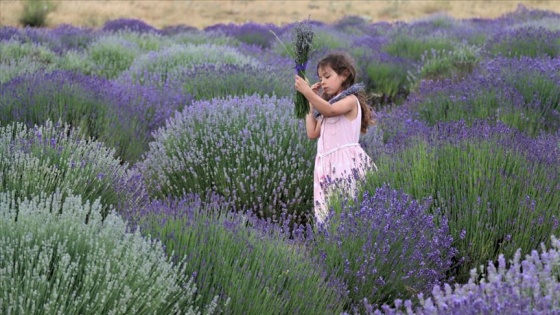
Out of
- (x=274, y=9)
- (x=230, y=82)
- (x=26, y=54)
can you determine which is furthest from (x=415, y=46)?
(x=274, y=9)

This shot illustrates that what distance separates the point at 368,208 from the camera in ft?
11.1

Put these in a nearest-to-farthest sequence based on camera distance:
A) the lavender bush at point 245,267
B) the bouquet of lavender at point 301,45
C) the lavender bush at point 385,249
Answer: the lavender bush at point 245,267
the lavender bush at point 385,249
the bouquet of lavender at point 301,45

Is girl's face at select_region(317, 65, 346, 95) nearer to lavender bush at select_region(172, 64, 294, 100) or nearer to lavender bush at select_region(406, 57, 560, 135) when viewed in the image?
lavender bush at select_region(406, 57, 560, 135)

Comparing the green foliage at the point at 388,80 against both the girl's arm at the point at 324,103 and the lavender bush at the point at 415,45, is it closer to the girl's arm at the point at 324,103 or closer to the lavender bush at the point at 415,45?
the lavender bush at the point at 415,45

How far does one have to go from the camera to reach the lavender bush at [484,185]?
351 centimetres

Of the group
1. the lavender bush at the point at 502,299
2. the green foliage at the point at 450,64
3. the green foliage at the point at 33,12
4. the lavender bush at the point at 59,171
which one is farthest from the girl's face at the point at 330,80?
the green foliage at the point at 33,12

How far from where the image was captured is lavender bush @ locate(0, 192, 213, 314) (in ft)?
7.51

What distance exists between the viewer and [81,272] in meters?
2.48

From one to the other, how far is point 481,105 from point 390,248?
2.75 m

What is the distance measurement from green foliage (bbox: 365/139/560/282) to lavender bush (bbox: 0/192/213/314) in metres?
1.48

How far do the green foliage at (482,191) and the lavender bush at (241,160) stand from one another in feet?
2.69

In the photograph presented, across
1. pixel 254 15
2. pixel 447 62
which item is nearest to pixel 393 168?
pixel 447 62

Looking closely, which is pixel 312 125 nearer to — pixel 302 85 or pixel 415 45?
pixel 302 85

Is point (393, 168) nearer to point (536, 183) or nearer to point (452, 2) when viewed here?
point (536, 183)
